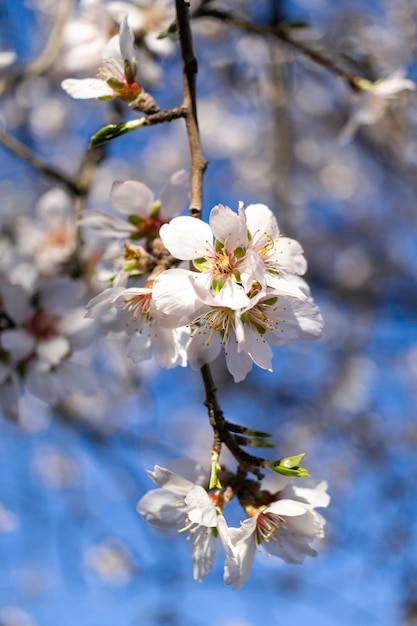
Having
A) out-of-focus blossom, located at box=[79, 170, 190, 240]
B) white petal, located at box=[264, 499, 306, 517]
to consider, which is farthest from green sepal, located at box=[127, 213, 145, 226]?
white petal, located at box=[264, 499, 306, 517]

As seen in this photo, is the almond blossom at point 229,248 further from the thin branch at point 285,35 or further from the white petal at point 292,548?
the thin branch at point 285,35

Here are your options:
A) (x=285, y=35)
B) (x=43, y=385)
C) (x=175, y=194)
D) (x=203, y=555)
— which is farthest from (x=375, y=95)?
(x=203, y=555)

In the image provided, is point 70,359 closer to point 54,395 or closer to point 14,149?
point 54,395

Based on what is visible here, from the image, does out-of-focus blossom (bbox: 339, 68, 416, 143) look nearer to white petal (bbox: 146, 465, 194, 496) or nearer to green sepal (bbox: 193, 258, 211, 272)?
green sepal (bbox: 193, 258, 211, 272)

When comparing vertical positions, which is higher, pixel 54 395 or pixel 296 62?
pixel 296 62

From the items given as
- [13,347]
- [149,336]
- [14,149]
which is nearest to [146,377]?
[14,149]
